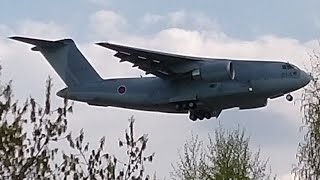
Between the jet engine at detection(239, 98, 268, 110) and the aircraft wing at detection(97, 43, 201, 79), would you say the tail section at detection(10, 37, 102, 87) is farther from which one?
the jet engine at detection(239, 98, 268, 110)

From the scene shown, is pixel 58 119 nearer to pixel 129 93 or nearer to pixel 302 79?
pixel 302 79

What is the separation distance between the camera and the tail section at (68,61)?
40.7m

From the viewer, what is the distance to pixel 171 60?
36.7m

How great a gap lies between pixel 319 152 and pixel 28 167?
15475 mm

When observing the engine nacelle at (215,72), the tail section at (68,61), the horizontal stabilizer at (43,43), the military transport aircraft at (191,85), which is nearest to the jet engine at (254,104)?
the military transport aircraft at (191,85)

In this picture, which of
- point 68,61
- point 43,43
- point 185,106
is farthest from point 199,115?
point 68,61

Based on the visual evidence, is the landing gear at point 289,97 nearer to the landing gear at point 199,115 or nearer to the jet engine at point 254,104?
the jet engine at point 254,104

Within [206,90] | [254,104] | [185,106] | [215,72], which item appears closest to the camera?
[206,90]

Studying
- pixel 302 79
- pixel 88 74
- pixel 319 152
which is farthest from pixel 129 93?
pixel 319 152

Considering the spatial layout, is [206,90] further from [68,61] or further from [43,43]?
[68,61]

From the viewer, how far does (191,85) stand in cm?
3616

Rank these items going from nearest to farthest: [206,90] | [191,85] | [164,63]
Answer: [206,90]
[191,85]
[164,63]

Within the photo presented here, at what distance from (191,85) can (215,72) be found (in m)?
1.33

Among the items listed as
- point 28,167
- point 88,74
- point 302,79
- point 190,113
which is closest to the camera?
point 28,167
